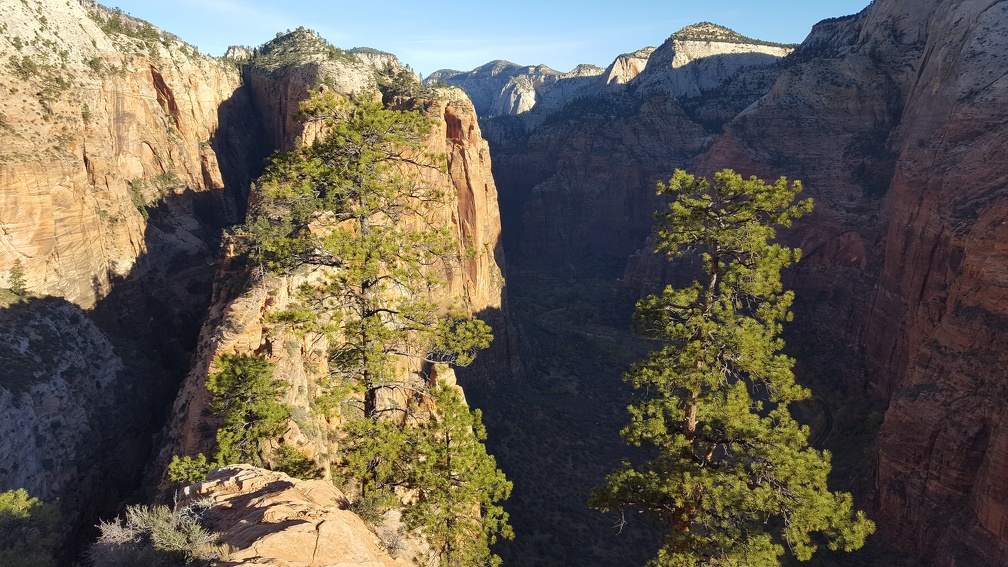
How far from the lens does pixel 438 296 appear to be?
47812 mm

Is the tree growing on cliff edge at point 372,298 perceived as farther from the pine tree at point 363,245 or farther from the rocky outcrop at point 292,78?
the rocky outcrop at point 292,78

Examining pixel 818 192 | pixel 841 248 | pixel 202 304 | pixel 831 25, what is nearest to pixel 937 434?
pixel 841 248

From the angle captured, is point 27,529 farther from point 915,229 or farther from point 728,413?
point 915,229

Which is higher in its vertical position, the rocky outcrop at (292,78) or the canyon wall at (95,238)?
the rocky outcrop at (292,78)

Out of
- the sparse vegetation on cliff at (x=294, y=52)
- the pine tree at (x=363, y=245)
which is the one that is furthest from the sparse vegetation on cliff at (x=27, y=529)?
the sparse vegetation on cliff at (x=294, y=52)

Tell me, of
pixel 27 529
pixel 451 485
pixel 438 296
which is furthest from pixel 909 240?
pixel 27 529

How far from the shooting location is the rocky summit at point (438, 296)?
857 inches

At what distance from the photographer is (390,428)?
42.9ft

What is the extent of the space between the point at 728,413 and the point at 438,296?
36.5 m

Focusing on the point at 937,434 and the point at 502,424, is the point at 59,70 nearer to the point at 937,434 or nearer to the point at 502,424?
the point at 502,424

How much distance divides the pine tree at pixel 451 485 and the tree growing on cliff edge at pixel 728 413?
400cm

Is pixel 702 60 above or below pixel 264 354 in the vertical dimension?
above

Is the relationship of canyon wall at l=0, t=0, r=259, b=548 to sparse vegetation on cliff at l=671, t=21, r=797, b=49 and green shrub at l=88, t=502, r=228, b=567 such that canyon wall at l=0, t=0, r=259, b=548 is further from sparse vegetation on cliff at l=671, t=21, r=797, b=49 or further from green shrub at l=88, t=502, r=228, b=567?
sparse vegetation on cliff at l=671, t=21, r=797, b=49

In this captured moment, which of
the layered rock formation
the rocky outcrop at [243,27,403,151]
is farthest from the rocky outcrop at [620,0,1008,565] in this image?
the rocky outcrop at [243,27,403,151]
